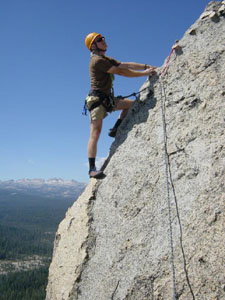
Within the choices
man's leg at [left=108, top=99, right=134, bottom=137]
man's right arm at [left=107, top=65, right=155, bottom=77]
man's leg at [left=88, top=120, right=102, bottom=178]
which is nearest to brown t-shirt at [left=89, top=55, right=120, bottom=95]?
man's right arm at [left=107, top=65, right=155, bottom=77]

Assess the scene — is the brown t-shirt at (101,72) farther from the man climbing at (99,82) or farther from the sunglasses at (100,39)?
the sunglasses at (100,39)

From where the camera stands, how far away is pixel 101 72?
20.3 feet

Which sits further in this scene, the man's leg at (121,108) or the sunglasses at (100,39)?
the man's leg at (121,108)

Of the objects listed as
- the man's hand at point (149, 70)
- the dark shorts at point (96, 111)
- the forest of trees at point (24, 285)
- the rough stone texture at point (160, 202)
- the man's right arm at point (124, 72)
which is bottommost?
the forest of trees at point (24, 285)

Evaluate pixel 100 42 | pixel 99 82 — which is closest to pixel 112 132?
pixel 99 82

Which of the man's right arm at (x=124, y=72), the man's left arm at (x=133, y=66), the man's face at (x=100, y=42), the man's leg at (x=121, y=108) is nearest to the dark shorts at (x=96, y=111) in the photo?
the man's leg at (x=121, y=108)

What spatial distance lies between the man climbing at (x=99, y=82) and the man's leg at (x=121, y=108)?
0.75ft

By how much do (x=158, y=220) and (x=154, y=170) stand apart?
3.35ft

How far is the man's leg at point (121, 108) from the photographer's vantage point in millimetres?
6634

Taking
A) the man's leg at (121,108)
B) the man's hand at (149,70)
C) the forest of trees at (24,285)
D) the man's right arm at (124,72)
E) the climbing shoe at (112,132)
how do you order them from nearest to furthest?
the man's right arm at (124,72)
the man's hand at (149,70)
the man's leg at (121,108)
the climbing shoe at (112,132)
the forest of trees at (24,285)

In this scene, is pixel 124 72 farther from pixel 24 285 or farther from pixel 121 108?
pixel 24 285

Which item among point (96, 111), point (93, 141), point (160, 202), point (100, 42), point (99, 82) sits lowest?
point (160, 202)

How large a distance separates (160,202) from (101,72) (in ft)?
11.3

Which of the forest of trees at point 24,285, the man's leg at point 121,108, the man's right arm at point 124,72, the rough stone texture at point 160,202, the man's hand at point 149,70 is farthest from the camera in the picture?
the forest of trees at point 24,285
